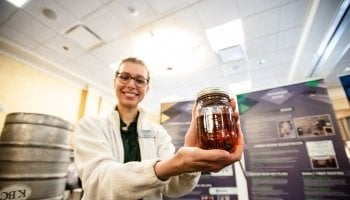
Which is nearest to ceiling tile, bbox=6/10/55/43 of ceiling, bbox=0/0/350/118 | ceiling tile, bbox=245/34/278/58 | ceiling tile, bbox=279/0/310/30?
ceiling, bbox=0/0/350/118

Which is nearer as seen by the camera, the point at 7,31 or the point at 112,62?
the point at 7,31

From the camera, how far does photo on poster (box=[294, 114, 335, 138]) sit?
1413mm

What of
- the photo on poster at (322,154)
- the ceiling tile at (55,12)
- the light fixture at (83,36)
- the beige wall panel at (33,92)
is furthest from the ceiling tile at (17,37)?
the photo on poster at (322,154)

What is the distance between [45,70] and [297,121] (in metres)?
4.16

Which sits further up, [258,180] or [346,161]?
[346,161]

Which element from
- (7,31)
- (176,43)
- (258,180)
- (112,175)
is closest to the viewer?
(112,175)

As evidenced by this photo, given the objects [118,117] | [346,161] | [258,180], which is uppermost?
[118,117]

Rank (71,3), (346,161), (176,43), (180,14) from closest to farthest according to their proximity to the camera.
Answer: (346,161) < (71,3) < (180,14) < (176,43)

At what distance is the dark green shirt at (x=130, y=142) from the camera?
2.92 feet

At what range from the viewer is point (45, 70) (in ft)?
11.5

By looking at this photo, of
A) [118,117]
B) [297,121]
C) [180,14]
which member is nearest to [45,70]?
[180,14]

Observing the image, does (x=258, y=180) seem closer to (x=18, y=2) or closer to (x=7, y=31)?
(x=18, y=2)

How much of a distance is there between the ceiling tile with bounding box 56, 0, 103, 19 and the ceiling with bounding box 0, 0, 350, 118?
0.01 metres

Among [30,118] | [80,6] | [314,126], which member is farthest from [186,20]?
[30,118]
